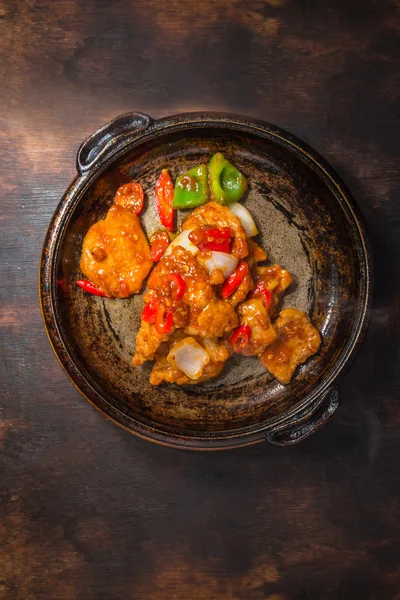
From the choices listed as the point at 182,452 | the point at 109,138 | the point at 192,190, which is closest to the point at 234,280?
the point at 192,190

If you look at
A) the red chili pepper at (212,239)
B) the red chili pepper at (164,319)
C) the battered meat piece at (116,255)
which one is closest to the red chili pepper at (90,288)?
the battered meat piece at (116,255)

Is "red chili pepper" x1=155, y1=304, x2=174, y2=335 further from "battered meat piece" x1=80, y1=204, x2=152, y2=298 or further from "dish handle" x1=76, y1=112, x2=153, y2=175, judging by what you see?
"dish handle" x1=76, y1=112, x2=153, y2=175

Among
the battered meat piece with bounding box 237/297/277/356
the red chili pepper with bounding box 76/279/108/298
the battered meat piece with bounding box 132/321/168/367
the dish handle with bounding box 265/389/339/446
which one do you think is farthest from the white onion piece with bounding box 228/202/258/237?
the dish handle with bounding box 265/389/339/446

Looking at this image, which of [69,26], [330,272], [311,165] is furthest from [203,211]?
[69,26]

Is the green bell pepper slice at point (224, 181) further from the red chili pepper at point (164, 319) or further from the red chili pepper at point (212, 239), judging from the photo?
the red chili pepper at point (164, 319)

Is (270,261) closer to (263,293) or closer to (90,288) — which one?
(263,293)
